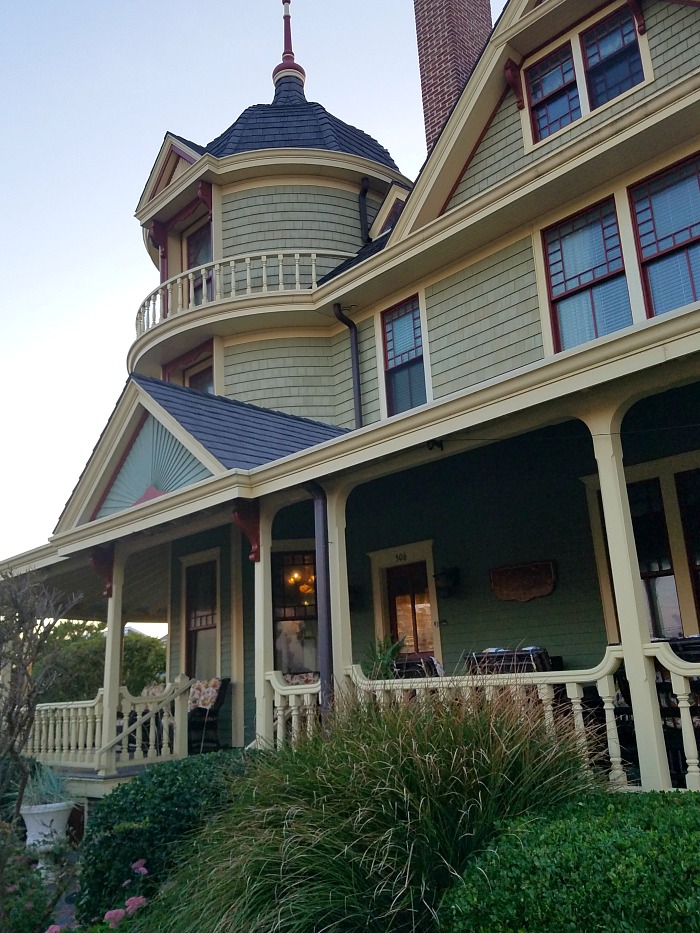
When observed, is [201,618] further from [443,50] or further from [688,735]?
[443,50]

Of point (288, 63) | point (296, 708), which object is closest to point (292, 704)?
point (296, 708)

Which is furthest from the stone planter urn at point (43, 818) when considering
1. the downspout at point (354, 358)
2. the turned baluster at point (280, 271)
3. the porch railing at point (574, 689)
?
the turned baluster at point (280, 271)

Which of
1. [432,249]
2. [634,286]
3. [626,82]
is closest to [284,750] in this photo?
[634,286]

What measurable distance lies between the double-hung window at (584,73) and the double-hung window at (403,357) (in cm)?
255

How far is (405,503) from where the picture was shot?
31.3ft

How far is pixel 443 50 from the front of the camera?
500 inches

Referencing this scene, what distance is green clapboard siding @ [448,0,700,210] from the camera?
309 inches

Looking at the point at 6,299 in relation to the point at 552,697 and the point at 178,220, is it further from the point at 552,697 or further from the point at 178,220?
the point at 552,697

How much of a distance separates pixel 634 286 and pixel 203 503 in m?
4.66

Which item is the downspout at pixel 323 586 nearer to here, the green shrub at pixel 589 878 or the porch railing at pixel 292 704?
the porch railing at pixel 292 704

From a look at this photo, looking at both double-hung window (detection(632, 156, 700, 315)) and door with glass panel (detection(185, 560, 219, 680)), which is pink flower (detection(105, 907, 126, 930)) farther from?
double-hung window (detection(632, 156, 700, 315))

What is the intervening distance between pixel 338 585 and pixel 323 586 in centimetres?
15

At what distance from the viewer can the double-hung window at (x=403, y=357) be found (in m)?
9.94

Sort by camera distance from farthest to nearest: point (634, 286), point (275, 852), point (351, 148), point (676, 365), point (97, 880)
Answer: point (351, 148) → point (634, 286) → point (97, 880) → point (676, 365) → point (275, 852)
